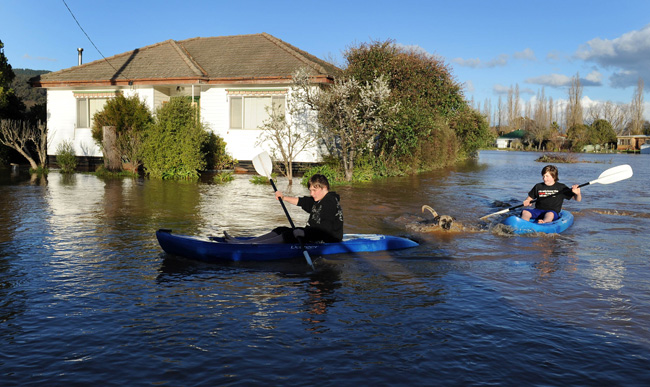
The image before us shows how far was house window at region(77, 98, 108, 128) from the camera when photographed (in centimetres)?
2523

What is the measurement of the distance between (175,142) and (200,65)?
5.86 m

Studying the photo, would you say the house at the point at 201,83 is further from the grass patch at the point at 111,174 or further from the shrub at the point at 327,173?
the grass patch at the point at 111,174

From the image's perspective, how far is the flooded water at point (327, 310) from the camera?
4.58 meters

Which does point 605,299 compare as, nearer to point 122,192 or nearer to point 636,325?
point 636,325

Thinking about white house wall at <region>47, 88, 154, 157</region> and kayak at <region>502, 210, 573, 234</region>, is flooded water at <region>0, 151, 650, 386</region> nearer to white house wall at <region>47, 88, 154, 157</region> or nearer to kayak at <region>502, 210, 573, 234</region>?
kayak at <region>502, 210, 573, 234</region>

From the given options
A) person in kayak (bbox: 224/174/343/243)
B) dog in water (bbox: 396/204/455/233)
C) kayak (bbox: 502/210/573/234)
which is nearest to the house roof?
dog in water (bbox: 396/204/455/233)

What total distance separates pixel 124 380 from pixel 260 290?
2.60m

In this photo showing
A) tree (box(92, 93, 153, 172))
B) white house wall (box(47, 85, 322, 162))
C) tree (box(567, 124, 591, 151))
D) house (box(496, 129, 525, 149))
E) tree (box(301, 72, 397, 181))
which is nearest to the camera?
tree (box(301, 72, 397, 181))

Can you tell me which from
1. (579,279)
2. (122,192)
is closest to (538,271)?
(579,279)

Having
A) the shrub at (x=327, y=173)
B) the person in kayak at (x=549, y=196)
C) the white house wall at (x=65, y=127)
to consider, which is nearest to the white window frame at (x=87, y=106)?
the white house wall at (x=65, y=127)

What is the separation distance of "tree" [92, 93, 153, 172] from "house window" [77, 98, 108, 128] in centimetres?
284

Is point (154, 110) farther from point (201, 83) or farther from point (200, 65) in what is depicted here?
point (200, 65)

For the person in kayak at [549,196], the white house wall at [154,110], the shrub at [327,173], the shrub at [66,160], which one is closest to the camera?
the person in kayak at [549,196]

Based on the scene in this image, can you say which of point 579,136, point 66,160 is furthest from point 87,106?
point 579,136
